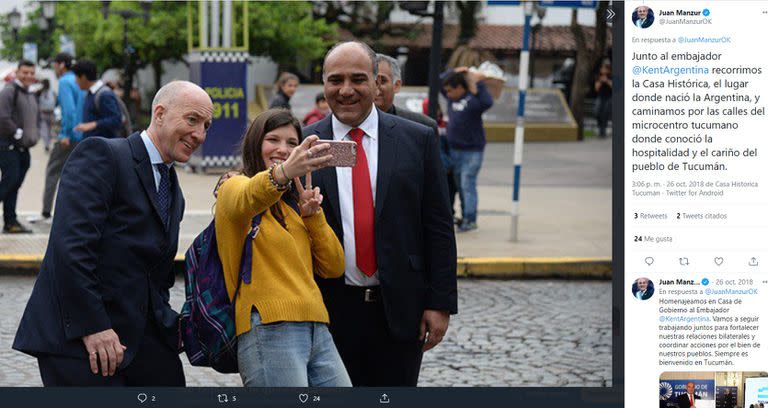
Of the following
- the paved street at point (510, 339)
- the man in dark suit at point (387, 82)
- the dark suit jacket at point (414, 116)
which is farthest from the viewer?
the paved street at point (510, 339)

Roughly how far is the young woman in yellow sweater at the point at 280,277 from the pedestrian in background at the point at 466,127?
779cm

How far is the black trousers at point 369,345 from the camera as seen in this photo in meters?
3.37

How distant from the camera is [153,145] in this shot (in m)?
3.07

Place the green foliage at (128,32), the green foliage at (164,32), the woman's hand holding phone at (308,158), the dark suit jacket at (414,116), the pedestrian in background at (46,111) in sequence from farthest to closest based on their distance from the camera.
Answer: the green foliage at (164,32) → the green foliage at (128,32) → the pedestrian in background at (46,111) → the dark suit jacket at (414,116) → the woman's hand holding phone at (308,158)

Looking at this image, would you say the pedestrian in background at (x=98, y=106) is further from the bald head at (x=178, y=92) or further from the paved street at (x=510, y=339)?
the bald head at (x=178, y=92)

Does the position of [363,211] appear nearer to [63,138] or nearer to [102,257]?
[102,257]

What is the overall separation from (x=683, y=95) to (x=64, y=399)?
130 cm

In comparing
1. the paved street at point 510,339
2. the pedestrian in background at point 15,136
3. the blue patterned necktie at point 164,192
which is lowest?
the paved street at point 510,339

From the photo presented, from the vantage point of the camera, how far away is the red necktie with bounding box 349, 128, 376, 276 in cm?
320

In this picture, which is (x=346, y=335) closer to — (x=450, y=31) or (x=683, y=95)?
(x=683, y=95)

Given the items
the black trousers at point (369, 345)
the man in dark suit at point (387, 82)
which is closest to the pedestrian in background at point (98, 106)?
the man in dark suit at point (387, 82)

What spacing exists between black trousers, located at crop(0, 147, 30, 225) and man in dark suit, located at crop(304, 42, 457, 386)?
7.86 metres

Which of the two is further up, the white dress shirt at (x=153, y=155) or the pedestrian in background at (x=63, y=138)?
the white dress shirt at (x=153, y=155)

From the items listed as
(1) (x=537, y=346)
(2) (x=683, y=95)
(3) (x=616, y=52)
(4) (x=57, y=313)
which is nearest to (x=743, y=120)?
(2) (x=683, y=95)
